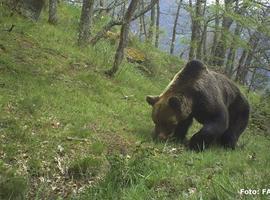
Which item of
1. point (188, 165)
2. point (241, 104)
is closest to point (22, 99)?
point (188, 165)

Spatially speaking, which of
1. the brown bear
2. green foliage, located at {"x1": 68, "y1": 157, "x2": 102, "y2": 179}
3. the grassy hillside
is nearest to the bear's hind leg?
the grassy hillside

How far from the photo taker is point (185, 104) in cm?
844

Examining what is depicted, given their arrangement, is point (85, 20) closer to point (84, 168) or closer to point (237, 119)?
point (237, 119)

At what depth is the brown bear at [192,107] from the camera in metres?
8.38

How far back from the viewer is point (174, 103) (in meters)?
8.26

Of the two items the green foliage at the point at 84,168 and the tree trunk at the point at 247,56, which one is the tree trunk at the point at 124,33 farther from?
the green foliage at the point at 84,168

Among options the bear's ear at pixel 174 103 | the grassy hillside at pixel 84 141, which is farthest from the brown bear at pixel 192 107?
the grassy hillside at pixel 84 141

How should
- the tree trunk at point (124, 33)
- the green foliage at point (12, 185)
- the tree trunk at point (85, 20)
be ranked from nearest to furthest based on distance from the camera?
the green foliage at point (12, 185), the tree trunk at point (124, 33), the tree trunk at point (85, 20)

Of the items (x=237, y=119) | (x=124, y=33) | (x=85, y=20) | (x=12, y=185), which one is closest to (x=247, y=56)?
(x=85, y=20)

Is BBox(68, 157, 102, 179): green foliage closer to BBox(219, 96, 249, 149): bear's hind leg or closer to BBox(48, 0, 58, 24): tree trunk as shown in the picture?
BBox(219, 96, 249, 149): bear's hind leg

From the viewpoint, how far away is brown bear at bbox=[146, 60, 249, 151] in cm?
838

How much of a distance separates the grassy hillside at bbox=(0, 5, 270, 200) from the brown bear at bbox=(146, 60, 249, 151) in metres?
0.30

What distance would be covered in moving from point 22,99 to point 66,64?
321 centimetres

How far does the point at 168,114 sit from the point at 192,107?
1.81 ft
